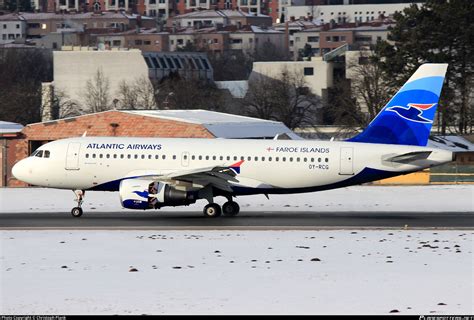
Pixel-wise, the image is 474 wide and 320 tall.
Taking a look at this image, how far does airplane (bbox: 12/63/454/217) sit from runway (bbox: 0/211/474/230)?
1.13m

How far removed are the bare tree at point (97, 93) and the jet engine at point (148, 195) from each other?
94.4 m

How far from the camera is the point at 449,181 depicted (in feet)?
226

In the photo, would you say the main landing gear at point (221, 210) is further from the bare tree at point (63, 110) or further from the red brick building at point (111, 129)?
the bare tree at point (63, 110)

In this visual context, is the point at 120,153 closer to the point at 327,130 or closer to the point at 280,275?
the point at 280,275

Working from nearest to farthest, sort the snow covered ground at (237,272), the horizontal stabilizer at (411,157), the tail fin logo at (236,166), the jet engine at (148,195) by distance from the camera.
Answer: the snow covered ground at (237,272) → the jet engine at (148,195) → the horizontal stabilizer at (411,157) → the tail fin logo at (236,166)

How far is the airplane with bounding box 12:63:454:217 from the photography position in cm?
5003

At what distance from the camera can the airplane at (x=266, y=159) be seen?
50031 mm

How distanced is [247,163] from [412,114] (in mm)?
6931

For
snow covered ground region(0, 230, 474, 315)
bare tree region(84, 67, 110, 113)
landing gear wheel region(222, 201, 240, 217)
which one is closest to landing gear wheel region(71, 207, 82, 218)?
snow covered ground region(0, 230, 474, 315)

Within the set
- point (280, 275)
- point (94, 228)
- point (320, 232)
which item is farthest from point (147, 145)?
point (280, 275)

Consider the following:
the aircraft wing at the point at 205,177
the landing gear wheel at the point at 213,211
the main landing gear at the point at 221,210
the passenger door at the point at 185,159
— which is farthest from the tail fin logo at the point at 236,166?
the passenger door at the point at 185,159

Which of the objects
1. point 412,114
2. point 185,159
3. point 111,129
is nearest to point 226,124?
point 111,129

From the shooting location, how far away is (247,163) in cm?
5047

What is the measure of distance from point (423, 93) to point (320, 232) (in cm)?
944
